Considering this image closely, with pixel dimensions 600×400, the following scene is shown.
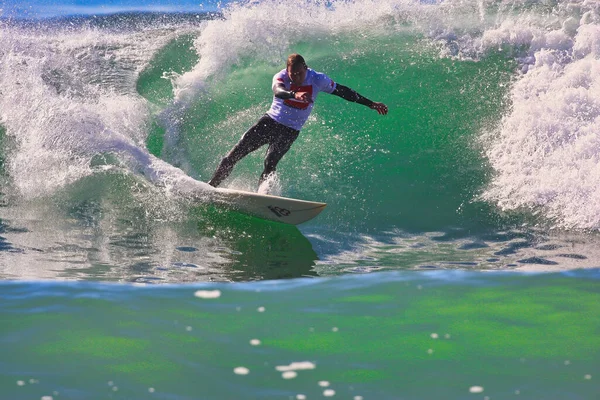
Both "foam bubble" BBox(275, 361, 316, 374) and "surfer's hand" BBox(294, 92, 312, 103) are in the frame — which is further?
"surfer's hand" BBox(294, 92, 312, 103)

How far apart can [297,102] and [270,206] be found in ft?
3.61

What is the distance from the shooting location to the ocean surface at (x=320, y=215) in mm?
3936

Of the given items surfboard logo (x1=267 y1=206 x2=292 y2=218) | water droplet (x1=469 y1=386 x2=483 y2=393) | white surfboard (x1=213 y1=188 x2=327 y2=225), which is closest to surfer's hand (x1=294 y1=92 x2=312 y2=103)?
white surfboard (x1=213 y1=188 x2=327 y2=225)

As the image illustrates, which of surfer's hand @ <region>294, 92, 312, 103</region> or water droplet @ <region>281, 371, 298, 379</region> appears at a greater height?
surfer's hand @ <region>294, 92, 312, 103</region>

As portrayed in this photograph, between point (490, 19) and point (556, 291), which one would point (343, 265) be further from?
point (490, 19)

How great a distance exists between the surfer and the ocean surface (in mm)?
608

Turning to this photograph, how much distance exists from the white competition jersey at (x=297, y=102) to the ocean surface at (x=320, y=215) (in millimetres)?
983

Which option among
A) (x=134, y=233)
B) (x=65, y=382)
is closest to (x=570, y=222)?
(x=134, y=233)

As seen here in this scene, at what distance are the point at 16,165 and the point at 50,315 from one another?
466 cm

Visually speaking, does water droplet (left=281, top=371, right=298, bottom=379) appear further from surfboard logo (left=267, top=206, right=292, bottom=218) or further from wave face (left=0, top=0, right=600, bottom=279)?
surfboard logo (left=267, top=206, right=292, bottom=218)

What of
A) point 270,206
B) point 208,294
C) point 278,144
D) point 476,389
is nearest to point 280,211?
point 270,206

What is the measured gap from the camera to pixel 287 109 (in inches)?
290

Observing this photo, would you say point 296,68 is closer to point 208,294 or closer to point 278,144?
point 278,144

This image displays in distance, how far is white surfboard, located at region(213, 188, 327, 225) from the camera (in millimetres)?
6910
